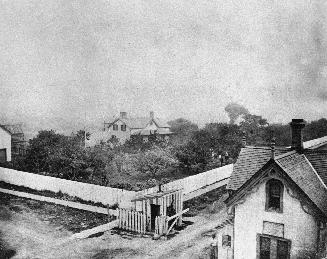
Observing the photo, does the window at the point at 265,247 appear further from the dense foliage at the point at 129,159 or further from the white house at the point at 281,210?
the dense foliage at the point at 129,159

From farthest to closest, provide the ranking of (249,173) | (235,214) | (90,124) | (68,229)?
(90,124), (68,229), (249,173), (235,214)

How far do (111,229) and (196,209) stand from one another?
641 centimetres

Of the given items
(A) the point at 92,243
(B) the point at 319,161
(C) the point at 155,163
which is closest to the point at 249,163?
(B) the point at 319,161

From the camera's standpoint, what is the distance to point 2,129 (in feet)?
119

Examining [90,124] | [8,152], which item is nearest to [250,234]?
[8,152]

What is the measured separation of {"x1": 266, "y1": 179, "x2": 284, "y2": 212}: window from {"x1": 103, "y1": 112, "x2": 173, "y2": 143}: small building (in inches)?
1506

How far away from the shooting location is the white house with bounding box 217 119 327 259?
12.2 m

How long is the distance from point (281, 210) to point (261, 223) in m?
0.94

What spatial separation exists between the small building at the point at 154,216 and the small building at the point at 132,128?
30.8m

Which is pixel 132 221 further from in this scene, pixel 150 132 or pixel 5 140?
pixel 150 132

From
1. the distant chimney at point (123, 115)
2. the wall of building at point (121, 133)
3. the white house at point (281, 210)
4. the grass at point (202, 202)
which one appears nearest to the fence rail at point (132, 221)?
the grass at point (202, 202)

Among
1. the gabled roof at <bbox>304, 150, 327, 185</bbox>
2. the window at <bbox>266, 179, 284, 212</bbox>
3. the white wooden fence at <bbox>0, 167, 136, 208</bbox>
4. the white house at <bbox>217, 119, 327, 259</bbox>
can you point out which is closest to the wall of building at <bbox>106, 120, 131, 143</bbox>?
the white wooden fence at <bbox>0, 167, 136, 208</bbox>

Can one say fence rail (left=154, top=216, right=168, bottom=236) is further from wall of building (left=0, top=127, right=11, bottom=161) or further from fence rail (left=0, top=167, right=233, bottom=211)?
wall of building (left=0, top=127, right=11, bottom=161)

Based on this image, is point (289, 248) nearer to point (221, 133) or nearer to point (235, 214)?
point (235, 214)
